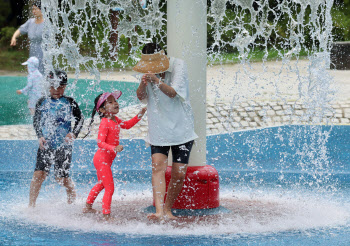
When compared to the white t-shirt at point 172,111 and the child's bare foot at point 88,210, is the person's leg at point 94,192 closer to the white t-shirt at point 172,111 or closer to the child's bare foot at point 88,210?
the child's bare foot at point 88,210

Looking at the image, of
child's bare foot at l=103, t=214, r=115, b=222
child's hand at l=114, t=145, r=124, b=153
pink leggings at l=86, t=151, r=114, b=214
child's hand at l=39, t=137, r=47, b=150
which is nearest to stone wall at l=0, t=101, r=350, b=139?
child's hand at l=39, t=137, r=47, b=150

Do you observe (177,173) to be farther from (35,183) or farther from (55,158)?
(35,183)

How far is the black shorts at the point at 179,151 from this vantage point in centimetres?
523

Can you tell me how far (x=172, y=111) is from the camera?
5.20 meters

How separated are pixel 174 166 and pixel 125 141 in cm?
420

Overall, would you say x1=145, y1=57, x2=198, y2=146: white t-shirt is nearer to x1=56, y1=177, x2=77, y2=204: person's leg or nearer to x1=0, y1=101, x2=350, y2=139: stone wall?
x1=56, y1=177, x2=77, y2=204: person's leg

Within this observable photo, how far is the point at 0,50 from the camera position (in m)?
24.8

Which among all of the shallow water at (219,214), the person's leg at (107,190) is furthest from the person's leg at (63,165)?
the person's leg at (107,190)

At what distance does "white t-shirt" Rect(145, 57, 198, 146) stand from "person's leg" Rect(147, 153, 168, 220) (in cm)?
13

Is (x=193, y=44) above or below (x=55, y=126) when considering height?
above

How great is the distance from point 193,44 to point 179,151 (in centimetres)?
94

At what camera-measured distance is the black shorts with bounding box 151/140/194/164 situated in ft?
17.2

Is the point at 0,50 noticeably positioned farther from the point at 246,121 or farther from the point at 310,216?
the point at 310,216

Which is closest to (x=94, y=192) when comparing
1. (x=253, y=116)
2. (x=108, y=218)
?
(x=108, y=218)
